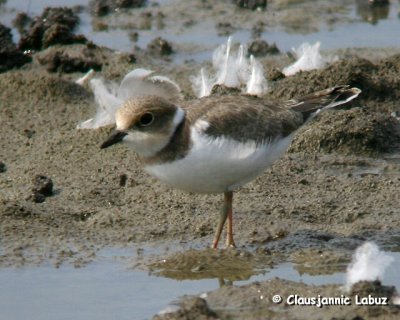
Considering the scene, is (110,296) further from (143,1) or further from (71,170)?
(143,1)

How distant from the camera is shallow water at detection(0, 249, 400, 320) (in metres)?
6.49

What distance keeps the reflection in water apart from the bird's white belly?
6109mm

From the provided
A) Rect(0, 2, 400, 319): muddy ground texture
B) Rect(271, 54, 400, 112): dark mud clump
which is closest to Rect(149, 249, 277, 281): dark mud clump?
Rect(0, 2, 400, 319): muddy ground texture

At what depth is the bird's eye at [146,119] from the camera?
7.09 meters

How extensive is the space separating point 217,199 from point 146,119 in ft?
4.87

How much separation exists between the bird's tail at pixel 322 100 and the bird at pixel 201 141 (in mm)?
481

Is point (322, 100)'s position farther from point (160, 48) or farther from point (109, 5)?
point (109, 5)

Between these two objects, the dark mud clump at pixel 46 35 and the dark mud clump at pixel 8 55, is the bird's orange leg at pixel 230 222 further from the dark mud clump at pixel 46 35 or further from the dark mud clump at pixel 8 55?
the dark mud clump at pixel 46 35

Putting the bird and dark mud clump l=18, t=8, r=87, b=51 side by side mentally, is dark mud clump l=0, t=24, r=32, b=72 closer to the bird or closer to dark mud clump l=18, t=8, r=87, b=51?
dark mud clump l=18, t=8, r=87, b=51

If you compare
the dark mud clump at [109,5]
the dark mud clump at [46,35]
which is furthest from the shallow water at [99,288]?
the dark mud clump at [109,5]

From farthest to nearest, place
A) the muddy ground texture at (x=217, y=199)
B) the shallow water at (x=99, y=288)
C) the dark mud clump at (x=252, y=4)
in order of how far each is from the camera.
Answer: the dark mud clump at (x=252, y=4) < the muddy ground texture at (x=217, y=199) < the shallow water at (x=99, y=288)

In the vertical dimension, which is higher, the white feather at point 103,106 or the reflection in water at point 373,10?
the reflection in water at point 373,10

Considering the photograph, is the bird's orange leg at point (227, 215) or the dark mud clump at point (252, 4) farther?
the dark mud clump at point (252, 4)

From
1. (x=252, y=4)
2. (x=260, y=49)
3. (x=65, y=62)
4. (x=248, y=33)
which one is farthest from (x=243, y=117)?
(x=252, y=4)
